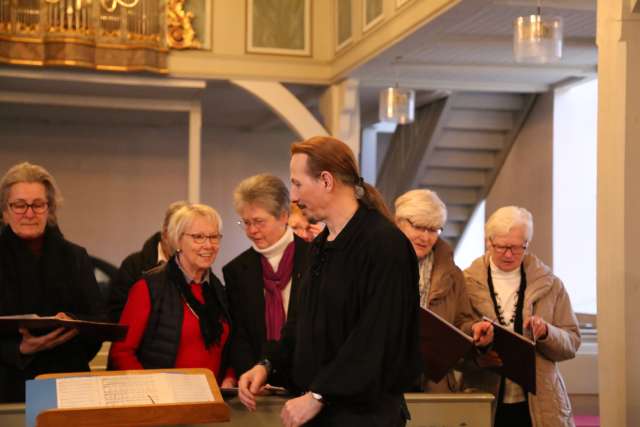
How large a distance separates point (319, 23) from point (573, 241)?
3.72m

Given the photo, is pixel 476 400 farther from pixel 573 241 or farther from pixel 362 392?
pixel 573 241

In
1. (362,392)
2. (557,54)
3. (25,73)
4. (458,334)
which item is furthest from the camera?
(25,73)

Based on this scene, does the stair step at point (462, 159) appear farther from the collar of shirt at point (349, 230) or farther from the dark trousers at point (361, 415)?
the dark trousers at point (361, 415)

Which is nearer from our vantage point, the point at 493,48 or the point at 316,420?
the point at 316,420

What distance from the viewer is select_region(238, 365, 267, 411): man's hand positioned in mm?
3638

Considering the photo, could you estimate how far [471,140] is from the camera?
520 inches

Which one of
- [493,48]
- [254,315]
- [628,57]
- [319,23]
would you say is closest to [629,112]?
[628,57]

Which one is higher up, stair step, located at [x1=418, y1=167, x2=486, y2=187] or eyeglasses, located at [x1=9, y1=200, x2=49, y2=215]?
stair step, located at [x1=418, y1=167, x2=486, y2=187]

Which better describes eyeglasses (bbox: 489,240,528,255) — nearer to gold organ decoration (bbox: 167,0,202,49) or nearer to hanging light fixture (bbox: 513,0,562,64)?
hanging light fixture (bbox: 513,0,562,64)

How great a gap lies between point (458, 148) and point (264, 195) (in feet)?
28.1

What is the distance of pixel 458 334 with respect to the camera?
457 centimetres

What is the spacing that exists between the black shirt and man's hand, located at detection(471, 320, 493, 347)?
141 centimetres

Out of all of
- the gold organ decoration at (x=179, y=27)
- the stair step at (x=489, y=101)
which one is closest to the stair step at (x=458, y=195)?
the stair step at (x=489, y=101)

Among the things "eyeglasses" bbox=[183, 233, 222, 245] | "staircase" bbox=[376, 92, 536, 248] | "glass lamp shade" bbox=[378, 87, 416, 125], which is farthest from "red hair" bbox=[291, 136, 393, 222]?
"staircase" bbox=[376, 92, 536, 248]
